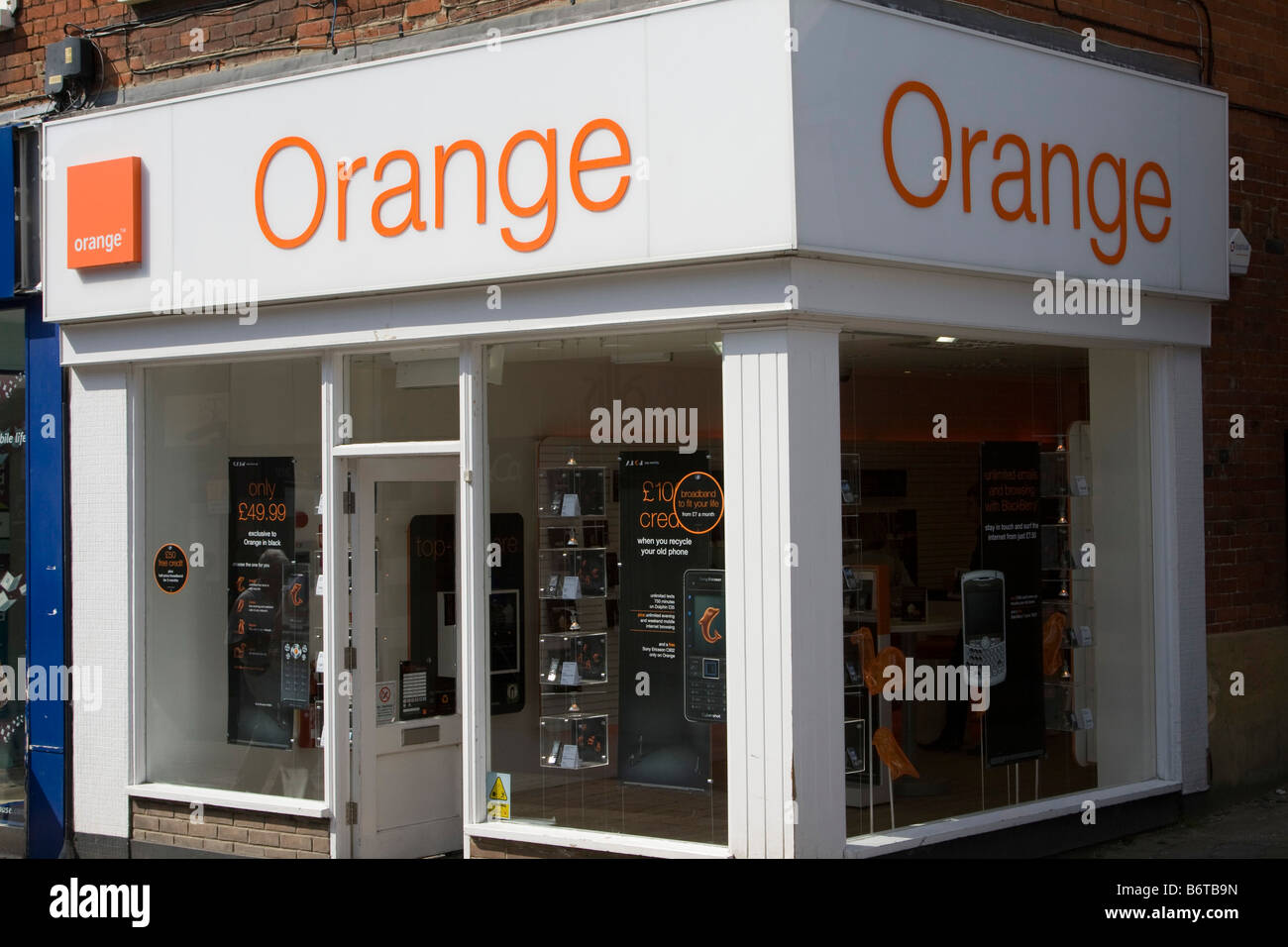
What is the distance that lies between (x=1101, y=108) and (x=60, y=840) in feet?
24.3

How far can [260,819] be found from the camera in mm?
8164

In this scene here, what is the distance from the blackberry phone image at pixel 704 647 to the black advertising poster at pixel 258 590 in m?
2.57

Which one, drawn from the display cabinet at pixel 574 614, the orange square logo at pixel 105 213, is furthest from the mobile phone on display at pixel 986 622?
the orange square logo at pixel 105 213

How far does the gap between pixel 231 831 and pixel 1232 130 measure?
24.1ft

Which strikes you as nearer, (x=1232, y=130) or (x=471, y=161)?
(x=471, y=161)

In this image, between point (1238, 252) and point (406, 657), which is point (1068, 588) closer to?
point (1238, 252)

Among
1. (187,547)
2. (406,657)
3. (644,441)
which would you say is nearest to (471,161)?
(644,441)

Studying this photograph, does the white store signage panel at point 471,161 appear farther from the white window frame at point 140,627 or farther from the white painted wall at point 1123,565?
the white painted wall at point 1123,565

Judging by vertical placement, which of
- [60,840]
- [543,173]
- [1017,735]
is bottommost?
[60,840]

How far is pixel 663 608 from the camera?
7215 mm

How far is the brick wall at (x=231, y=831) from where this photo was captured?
800 cm

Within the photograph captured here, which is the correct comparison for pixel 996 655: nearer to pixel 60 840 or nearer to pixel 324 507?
pixel 324 507

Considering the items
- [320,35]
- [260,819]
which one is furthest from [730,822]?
[320,35]

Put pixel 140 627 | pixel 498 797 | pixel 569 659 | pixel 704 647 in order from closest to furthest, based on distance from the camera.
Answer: pixel 704 647, pixel 498 797, pixel 569 659, pixel 140 627
